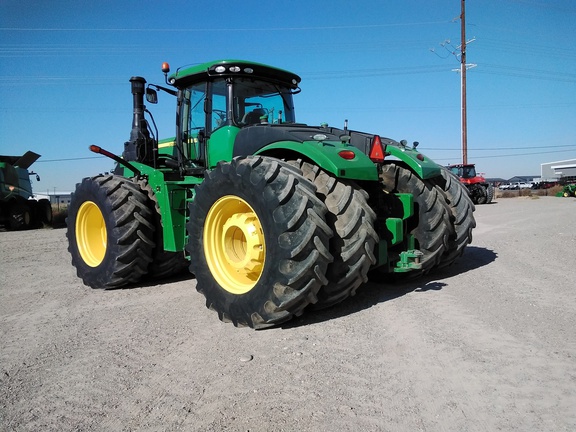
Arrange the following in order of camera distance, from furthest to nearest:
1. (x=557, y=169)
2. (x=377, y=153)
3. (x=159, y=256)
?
1. (x=557, y=169)
2. (x=159, y=256)
3. (x=377, y=153)

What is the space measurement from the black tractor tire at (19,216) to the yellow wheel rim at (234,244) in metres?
14.5

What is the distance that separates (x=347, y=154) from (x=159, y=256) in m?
2.99

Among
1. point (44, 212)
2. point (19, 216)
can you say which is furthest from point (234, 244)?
point (44, 212)

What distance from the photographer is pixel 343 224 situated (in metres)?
3.62

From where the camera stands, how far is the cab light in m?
3.86

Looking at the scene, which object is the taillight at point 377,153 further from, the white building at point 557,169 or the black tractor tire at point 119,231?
the white building at point 557,169

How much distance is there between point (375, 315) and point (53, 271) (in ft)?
17.8

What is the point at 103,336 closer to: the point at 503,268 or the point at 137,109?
the point at 137,109

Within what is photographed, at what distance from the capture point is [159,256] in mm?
5609

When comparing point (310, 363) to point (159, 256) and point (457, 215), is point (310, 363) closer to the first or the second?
point (457, 215)

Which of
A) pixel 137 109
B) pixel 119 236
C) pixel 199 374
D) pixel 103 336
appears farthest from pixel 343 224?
pixel 137 109

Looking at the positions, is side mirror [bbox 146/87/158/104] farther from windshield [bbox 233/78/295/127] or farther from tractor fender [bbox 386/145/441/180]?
tractor fender [bbox 386/145/441/180]

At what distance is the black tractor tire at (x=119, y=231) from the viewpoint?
17.3 feet

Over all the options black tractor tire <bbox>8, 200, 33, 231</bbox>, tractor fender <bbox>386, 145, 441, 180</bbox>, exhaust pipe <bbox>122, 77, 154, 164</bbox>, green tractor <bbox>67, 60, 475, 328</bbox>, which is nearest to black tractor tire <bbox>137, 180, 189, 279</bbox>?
green tractor <bbox>67, 60, 475, 328</bbox>
